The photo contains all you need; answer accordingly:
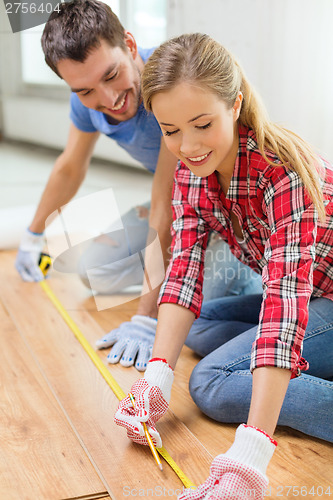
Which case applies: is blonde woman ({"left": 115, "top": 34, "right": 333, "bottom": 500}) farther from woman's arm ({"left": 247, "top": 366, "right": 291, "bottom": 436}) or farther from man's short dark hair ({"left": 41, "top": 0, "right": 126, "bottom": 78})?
man's short dark hair ({"left": 41, "top": 0, "right": 126, "bottom": 78})

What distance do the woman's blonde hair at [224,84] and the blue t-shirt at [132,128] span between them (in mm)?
489

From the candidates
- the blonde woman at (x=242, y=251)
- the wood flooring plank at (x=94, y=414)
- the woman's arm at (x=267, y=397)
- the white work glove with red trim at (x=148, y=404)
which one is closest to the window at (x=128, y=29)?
the wood flooring plank at (x=94, y=414)

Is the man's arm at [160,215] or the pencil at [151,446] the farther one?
the man's arm at [160,215]

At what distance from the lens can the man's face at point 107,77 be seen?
1.47m

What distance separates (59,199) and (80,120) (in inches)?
12.6

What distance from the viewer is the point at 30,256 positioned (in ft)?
7.03

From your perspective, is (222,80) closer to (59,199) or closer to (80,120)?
(80,120)

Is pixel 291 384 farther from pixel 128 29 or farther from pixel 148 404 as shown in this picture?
pixel 128 29

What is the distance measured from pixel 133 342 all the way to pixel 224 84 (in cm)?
73

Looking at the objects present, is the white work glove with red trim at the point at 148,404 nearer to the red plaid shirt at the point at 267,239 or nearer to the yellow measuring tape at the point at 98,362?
the yellow measuring tape at the point at 98,362

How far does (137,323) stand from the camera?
1.61 meters

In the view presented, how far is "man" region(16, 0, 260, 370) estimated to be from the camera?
147cm

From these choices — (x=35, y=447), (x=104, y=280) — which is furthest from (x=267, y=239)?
(x=104, y=280)

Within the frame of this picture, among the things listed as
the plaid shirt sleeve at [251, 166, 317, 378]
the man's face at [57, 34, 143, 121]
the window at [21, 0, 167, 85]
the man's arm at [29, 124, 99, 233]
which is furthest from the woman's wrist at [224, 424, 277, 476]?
the window at [21, 0, 167, 85]
